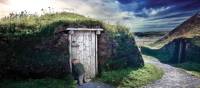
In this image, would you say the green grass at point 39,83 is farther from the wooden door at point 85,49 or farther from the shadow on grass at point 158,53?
the shadow on grass at point 158,53

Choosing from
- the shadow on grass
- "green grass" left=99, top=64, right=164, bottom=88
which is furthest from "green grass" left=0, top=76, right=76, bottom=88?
the shadow on grass

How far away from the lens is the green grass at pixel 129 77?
45.7 ft

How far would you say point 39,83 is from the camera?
12797mm

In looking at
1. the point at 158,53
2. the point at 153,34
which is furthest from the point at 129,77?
the point at 153,34

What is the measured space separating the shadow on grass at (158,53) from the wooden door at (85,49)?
1231 centimetres

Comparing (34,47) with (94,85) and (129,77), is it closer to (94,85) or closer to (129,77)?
(94,85)

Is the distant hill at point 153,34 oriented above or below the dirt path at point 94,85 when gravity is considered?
above

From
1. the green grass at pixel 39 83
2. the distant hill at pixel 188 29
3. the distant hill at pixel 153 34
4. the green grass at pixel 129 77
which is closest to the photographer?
the green grass at pixel 39 83

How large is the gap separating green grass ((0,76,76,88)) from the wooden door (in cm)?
157

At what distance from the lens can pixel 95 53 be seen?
15164 millimetres

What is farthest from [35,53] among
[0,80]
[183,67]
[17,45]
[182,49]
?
[182,49]

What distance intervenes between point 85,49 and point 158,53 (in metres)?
15.3

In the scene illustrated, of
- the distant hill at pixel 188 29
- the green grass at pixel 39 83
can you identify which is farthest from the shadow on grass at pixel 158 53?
the green grass at pixel 39 83

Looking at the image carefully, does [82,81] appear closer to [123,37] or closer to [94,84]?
[94,84]
